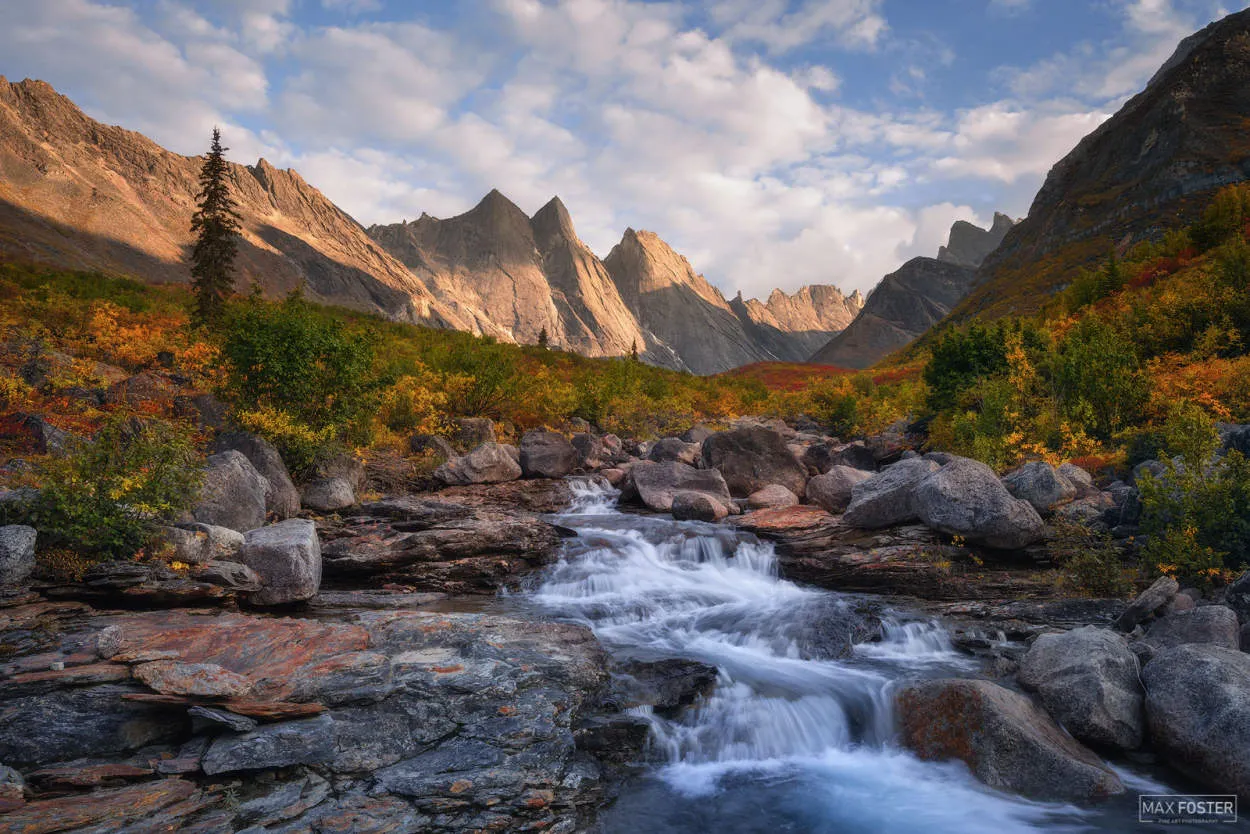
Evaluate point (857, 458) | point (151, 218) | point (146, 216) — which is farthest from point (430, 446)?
point (151, 218)

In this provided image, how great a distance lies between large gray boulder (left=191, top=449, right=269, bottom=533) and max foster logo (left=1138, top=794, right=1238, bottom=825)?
14.6 m

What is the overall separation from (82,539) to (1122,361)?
1047 inches

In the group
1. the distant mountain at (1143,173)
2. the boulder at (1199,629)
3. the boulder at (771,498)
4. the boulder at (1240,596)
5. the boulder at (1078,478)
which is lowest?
the boulder at (1199,629)

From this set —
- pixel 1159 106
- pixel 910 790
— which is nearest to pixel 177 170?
pixel 910 790

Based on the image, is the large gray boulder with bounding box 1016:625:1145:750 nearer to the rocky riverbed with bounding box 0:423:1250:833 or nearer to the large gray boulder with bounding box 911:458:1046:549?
the rocky riverbed with bounding box 0:423:1250:833

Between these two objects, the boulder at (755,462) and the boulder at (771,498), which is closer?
the boulder at (771,498)

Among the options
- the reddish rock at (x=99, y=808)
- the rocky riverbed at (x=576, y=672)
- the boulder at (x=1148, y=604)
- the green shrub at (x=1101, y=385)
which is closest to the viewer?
the reddish rock at (x=99, y=808)

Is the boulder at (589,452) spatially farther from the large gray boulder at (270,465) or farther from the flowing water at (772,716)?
the large gray boulder at (270,465)

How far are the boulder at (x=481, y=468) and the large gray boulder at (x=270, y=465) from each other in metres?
7.24

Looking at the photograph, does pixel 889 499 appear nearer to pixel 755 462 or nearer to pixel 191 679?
pixel 755 462

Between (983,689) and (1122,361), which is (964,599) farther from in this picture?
(1122,361)

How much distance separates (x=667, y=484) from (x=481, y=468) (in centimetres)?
737


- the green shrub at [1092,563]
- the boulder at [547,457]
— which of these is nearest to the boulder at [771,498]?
the green shrub at [1092,563]

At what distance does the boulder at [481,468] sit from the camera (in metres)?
21.9
